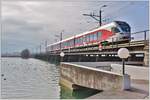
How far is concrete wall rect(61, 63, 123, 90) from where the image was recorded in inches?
342

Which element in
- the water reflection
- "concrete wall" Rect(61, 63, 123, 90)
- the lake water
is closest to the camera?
"concrete wall" Rect(61, 63, 123, 90)

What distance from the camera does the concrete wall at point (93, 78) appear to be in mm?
8688

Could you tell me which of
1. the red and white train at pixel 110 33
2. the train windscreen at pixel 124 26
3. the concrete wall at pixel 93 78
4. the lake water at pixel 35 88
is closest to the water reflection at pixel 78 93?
the lake water at pixel 35 88

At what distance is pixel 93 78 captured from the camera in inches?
426

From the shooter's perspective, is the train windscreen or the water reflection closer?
the water reflection

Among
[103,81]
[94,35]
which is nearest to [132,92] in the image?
[103,81]

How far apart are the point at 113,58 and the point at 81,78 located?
38.6 ft

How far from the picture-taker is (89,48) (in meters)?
28.4

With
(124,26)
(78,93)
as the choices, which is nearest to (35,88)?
(78,93)

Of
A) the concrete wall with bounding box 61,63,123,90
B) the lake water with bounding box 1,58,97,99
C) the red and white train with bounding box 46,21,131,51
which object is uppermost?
the red and white train with bounding box 46,21,131,51

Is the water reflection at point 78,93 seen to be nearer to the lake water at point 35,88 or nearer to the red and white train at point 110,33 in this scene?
the lake water at point 35,88

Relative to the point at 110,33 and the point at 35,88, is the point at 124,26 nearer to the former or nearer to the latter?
the point at 110,33

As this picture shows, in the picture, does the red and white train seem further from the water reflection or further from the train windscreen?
the water reflection

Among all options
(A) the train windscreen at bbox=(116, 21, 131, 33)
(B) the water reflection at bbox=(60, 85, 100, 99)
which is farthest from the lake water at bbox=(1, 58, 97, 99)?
(A) the train windscreen at bbox=(116, 21, 131, 33)
